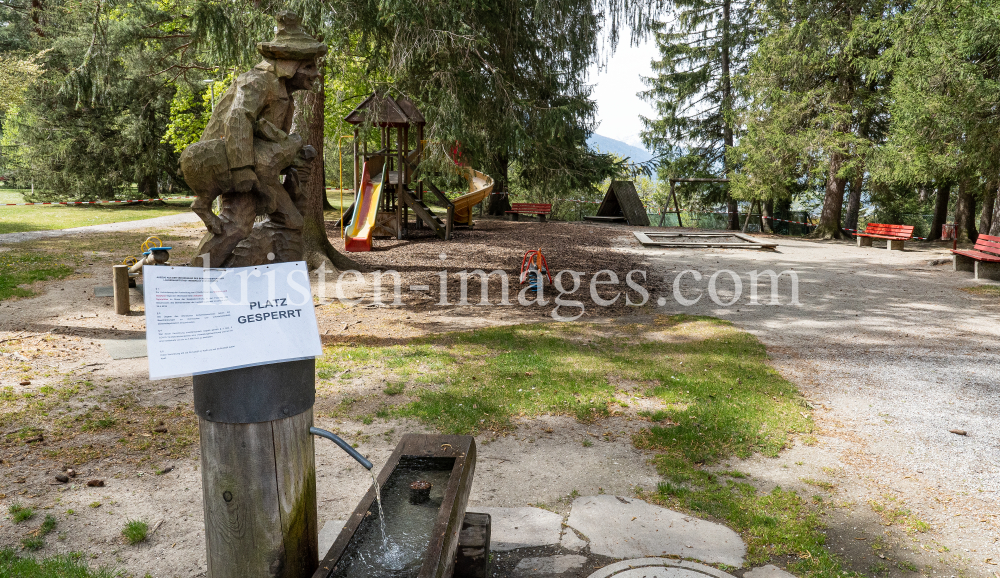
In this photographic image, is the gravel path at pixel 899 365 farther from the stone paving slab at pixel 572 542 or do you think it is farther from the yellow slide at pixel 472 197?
the yellow slide at pixel 472 197

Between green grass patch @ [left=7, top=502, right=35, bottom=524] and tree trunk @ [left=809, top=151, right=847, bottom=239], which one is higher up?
tree trunk @ [left=809, top=151, right=847, bottom=239]

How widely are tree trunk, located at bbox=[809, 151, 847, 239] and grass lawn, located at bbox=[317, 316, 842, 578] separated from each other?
15624 mm

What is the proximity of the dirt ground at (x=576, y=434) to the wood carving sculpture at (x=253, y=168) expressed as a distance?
2.06 meters

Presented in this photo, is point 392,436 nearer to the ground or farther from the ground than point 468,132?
nearer to the ground

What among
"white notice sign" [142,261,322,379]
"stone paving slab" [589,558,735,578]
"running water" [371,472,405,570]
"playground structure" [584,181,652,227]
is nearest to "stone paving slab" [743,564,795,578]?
"stone paving slab" [589,558,735,578]

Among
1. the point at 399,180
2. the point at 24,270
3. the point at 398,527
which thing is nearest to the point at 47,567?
the point at 398,527

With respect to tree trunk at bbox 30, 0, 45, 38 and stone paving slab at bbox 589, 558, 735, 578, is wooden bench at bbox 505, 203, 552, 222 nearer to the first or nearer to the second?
tree trunk at bbox 30, 0, 45, 38

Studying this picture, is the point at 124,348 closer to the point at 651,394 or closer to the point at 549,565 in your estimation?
the point at 651,394

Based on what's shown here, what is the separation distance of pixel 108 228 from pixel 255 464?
21742 millimetres

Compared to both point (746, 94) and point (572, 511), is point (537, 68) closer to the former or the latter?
point (572, 511)

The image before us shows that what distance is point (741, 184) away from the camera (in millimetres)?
24422

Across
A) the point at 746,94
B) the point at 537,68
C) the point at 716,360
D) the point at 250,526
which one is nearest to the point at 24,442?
the point at 250,526

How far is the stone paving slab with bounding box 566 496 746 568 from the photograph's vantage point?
364 cm

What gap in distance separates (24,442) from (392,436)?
9.13ft
